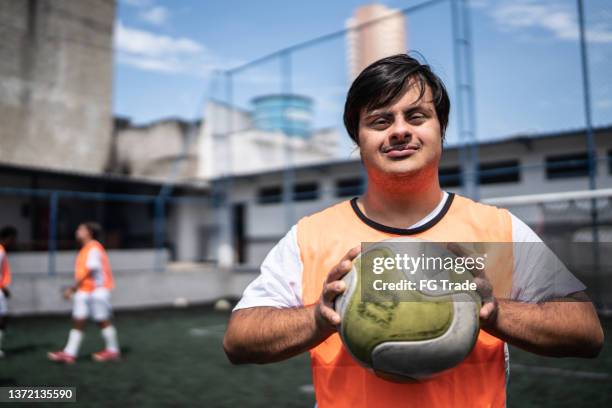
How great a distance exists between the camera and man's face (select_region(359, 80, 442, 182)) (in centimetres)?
129

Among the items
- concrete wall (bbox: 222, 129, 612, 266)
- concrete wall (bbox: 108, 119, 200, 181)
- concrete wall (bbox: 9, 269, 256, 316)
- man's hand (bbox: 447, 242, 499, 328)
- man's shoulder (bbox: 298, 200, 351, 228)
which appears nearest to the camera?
man's hand (bbox: 447, 242, 499, 328)

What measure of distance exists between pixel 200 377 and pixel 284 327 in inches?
199

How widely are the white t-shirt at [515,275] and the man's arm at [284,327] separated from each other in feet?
0.23

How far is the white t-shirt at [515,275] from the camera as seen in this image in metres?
1.30

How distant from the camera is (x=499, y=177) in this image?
14398 mm

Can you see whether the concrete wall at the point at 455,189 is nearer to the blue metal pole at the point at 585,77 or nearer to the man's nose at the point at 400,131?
the blue metal pole at the point at 585,77

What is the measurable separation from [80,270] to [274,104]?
10.6m

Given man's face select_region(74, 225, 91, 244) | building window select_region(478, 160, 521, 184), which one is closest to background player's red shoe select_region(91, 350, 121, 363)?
man's face select_region(74, 225, 91, 244)

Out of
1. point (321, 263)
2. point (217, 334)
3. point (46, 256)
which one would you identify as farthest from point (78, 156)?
point (321, 263)

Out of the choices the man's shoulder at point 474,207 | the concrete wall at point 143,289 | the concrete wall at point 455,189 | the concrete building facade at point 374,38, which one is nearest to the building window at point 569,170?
the concrete wall at point 455,189

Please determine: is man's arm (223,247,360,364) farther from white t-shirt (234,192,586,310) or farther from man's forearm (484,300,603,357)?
man's forearm (484,300,603,357)

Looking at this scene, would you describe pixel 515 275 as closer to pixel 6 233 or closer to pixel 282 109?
pixel 6 233

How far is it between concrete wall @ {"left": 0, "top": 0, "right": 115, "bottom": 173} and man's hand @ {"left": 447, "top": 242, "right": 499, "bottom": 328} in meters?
18.6

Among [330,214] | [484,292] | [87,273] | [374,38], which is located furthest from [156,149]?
[484,292]
